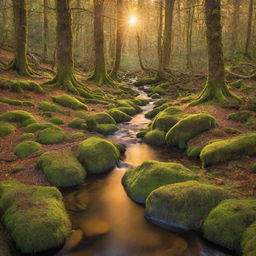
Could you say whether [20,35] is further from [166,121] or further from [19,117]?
[166,121]

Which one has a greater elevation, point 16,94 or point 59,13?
point 59,13

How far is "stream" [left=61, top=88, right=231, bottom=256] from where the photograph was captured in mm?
5496

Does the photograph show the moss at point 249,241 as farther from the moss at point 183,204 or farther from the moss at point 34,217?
the moss at point 34,217

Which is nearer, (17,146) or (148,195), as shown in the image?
(148,195)

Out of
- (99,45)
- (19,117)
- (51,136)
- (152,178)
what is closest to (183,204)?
(152,178)

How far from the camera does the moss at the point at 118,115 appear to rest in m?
15.2

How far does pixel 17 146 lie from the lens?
944 centimetres

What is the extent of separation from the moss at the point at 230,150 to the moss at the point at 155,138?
285cm

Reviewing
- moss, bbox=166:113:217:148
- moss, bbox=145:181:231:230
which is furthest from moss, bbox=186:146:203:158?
moss, bbox=145:181:231:230

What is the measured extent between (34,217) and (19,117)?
694 centimetres

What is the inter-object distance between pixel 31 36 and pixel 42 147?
2927cm

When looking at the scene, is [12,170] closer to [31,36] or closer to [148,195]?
[148,195]

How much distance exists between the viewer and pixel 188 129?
1091cm

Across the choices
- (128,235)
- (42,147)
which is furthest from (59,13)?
(128,235)
